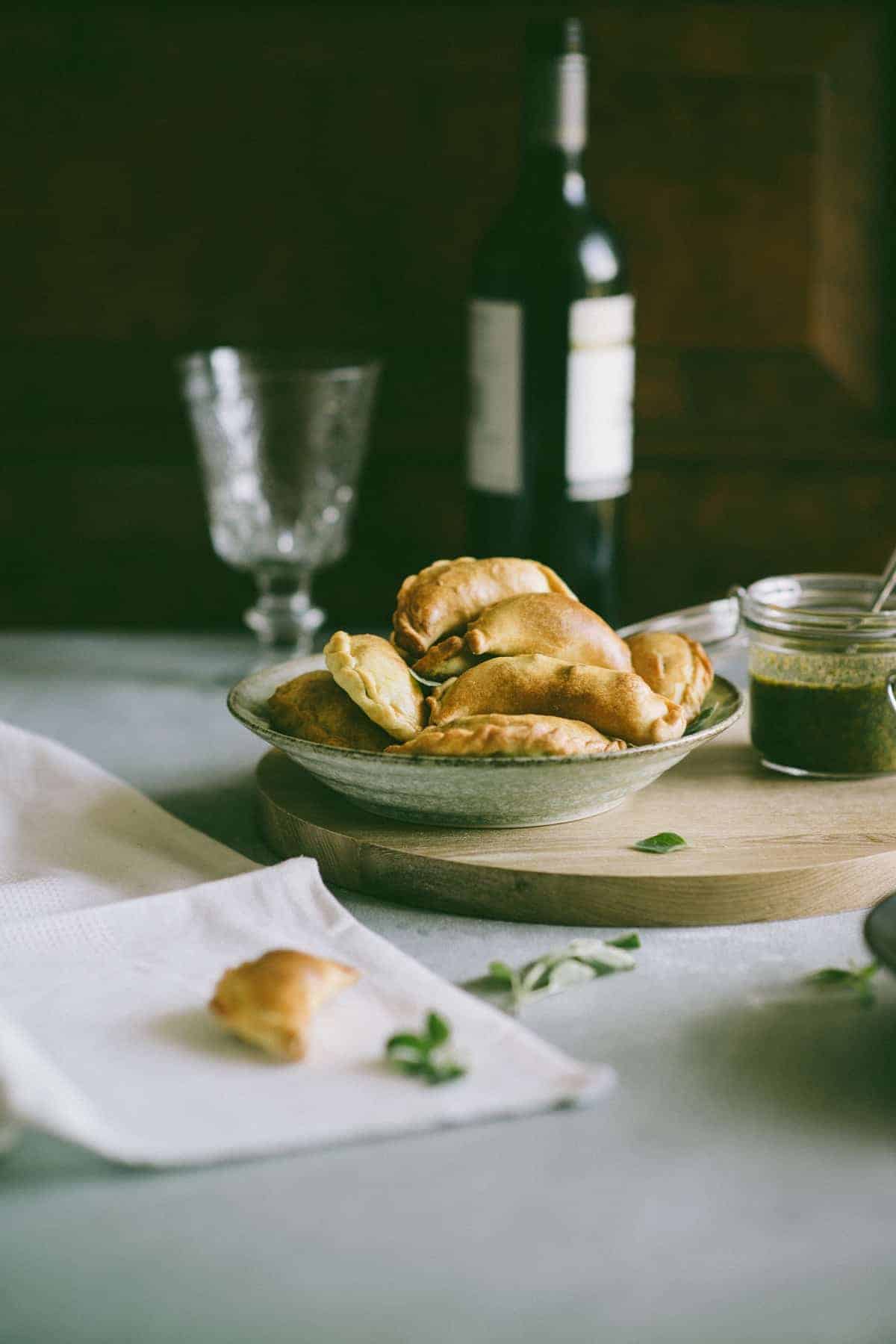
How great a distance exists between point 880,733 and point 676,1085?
41cm

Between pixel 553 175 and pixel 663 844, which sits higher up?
pixel 553 175

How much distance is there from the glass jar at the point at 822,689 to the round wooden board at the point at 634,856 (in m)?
0.02

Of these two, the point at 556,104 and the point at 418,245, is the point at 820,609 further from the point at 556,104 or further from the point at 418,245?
the point at 418,245

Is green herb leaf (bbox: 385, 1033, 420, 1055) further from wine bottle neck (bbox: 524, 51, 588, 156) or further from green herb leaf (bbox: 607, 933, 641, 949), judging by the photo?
wine bottle neck (bbox: 524, 51, 588, 156)

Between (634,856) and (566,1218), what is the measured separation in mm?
325

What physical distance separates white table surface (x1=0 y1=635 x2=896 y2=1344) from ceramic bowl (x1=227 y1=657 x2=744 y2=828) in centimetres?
14

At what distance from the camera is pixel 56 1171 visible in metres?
0.61

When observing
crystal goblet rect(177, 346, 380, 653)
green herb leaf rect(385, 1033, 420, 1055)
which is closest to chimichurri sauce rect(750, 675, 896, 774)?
green herb leaf rect(385, 1033, 420, 1055)

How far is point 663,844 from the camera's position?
35.1 inches

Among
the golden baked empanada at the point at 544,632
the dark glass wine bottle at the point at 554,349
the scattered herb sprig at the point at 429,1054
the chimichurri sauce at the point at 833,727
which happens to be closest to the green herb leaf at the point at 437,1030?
the scattered herb sprig at the point at 429,1054

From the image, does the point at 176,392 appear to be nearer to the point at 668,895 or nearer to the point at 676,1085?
the point at 668,895

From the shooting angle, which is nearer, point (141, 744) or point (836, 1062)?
point (836, 1062)

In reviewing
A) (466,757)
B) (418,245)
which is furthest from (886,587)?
(418,245)

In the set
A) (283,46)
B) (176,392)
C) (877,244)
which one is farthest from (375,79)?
(877,244)
